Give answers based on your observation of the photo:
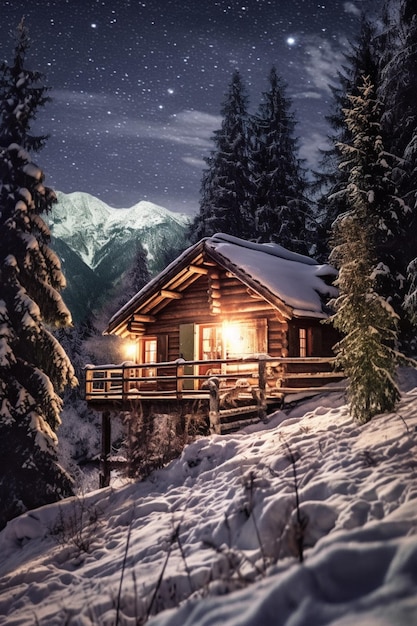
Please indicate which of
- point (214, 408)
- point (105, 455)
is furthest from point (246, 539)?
point (105, 455)

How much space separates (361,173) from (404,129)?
3646 mm

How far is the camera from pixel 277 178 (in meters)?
36.5

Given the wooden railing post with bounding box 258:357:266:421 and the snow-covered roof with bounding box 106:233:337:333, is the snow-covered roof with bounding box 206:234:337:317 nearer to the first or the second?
the snow-covered roof with bounding box 106:233:337:333

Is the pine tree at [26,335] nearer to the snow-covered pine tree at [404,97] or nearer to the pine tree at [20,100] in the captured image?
the pine tree at [20,100]

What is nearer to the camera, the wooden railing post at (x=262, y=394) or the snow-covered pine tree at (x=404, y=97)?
the wooden railing post at (x=262, y=394)

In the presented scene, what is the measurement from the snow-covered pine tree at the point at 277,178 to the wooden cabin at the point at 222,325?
1347cm

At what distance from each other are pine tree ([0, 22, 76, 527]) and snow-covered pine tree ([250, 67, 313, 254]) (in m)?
21.6

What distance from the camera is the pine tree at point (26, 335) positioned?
14148mm

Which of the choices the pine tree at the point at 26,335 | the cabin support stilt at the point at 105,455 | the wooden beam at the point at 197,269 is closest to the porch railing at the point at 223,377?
the cabin support stilt at the point at 105,455

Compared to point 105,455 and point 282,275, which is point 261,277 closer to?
point 282,275

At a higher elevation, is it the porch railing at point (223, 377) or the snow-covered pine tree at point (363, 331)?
the snow-covered pine tree at point (363, 331)

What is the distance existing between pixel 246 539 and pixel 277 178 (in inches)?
1323

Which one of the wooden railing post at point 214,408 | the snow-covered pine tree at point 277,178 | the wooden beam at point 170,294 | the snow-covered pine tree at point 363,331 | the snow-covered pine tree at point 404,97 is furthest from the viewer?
the snow-covered pine tree at point 277,178

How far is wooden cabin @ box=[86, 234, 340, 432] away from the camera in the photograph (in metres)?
16.2
